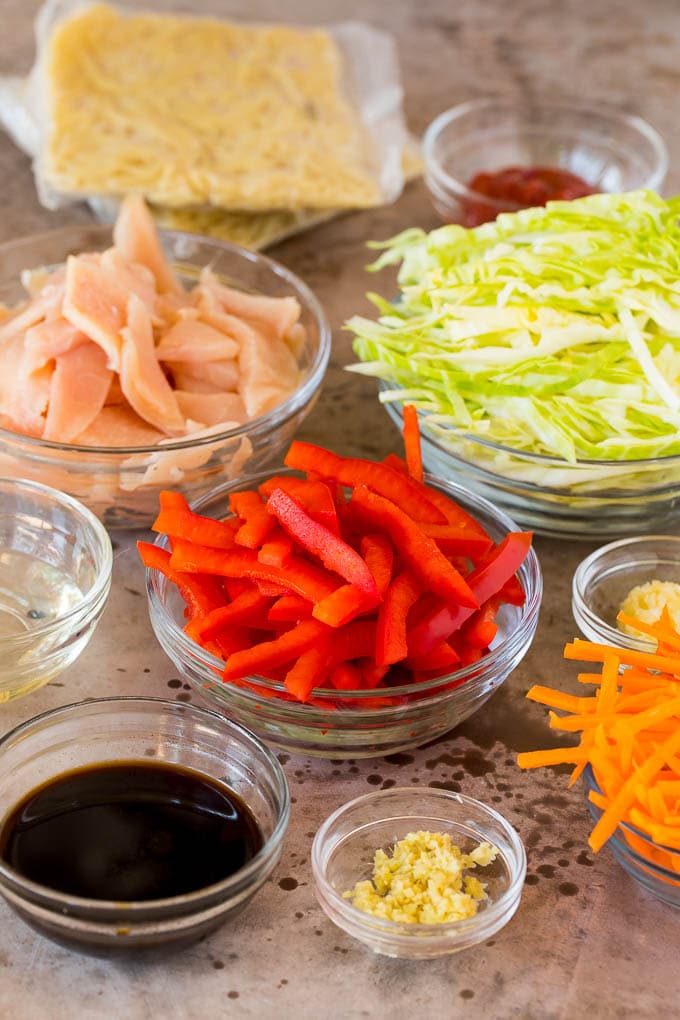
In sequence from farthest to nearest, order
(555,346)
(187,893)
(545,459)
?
(555,346) → (545,459) → (187,893)

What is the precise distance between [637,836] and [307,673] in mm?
488

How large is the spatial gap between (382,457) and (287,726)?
853 mm

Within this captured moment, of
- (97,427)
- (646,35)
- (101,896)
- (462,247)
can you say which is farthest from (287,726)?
(646,35)

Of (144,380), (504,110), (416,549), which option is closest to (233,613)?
(416,549)

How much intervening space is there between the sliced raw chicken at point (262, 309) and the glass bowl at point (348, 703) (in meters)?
0.74

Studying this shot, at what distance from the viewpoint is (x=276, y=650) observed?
167 centimetres

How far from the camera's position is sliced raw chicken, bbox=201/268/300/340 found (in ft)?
7.96

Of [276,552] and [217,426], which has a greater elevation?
[276,552]

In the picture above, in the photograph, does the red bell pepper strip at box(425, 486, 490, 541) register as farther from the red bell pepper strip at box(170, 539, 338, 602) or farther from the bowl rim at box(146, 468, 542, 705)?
the red bell pepper strip at box(170, 539, 338, 602)

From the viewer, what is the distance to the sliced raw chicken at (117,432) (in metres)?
2.12

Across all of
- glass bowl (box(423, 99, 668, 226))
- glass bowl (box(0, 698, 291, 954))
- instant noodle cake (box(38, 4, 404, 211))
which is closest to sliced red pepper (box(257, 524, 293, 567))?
glass bowl (box(0, 698, 291, 954))

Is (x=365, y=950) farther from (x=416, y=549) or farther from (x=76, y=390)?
(x=76, y=390)

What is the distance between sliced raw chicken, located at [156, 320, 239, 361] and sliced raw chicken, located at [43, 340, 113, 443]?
4.8 inches

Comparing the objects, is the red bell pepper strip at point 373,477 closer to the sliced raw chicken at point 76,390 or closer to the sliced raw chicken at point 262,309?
the sliced raw chicken at point 76,390
